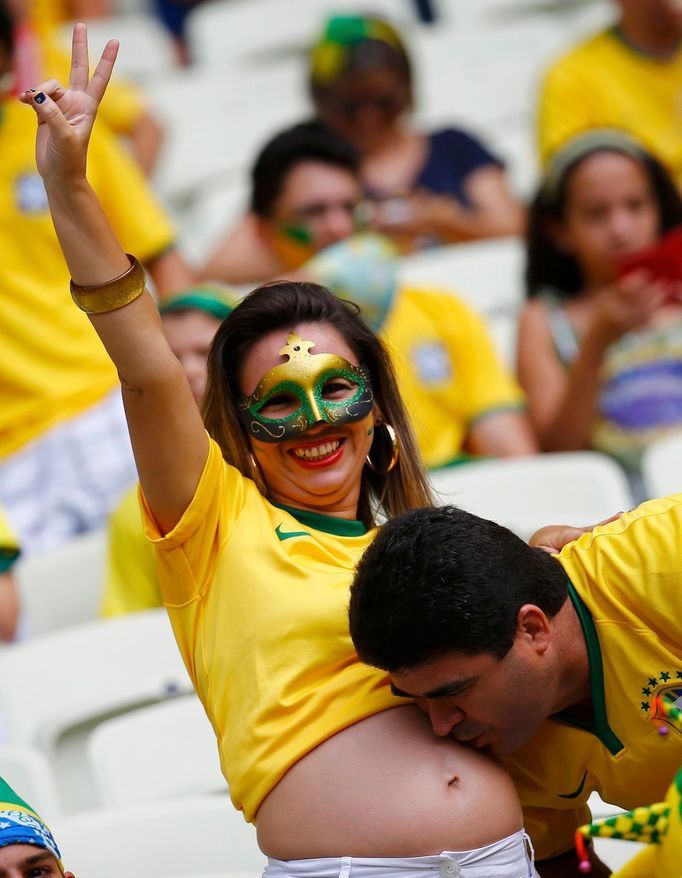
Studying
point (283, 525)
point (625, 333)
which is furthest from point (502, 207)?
point (283, 525)

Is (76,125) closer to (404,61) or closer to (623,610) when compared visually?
(623,610)

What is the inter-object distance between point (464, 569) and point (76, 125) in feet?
2.56

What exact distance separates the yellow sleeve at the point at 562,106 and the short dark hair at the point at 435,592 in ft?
10.9

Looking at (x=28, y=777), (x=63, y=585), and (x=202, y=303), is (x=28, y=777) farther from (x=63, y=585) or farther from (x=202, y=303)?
(x=202, y=303)

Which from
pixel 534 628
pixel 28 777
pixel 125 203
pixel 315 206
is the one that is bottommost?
pixel 28 777

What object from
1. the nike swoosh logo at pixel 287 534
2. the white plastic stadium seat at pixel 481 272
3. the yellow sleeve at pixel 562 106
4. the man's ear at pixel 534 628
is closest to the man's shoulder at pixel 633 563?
the man's ear at pixel 534 628

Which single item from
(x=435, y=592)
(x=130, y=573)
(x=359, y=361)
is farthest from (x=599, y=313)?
(x=435, y=592)

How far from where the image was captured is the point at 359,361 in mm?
2400

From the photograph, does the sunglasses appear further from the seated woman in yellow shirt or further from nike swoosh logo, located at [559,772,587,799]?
nike swoosh logo, located at [559,772,587,799]

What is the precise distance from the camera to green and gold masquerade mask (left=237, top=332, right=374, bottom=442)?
2.26 m

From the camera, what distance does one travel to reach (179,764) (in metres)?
2.84

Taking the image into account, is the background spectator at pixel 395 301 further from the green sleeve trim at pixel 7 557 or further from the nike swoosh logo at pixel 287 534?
the nike swoosh logo at pixel 287 534

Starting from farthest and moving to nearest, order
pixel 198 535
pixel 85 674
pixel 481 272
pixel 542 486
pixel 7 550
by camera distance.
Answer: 1. pixel 481 272
2. pixel 542 486
3. pixel 7 550
4. pixel 85 674
5. pixel 198 535

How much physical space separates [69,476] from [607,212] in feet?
5.49
